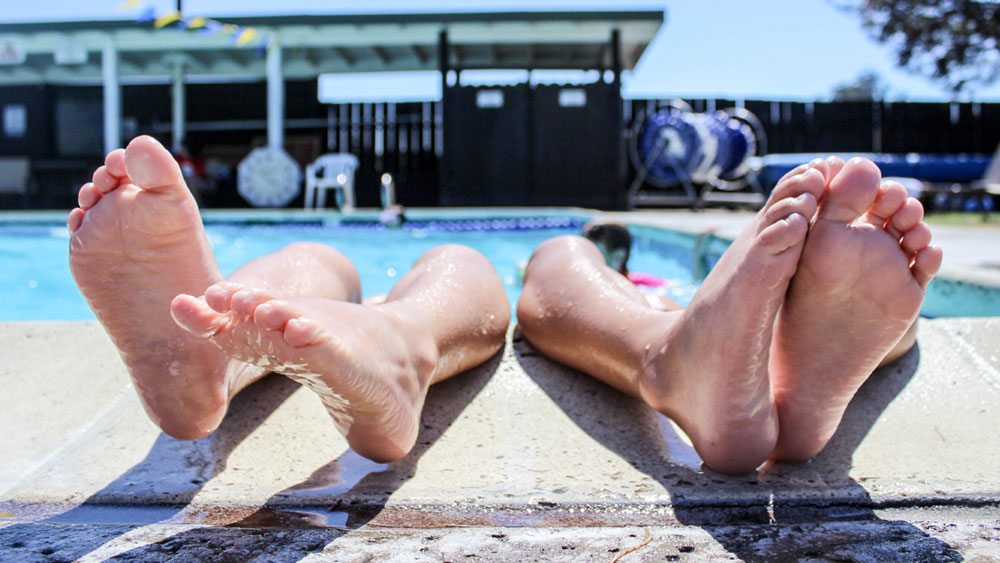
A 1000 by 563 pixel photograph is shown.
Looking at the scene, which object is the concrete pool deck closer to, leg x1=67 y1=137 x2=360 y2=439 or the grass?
leg x1=67 y1=137 x2=360 y2=439

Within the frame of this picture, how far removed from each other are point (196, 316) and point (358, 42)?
383 inches

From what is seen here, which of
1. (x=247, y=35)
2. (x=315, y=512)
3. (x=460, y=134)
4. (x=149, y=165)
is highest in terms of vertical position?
(x=247, y=35)

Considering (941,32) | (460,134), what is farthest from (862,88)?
(460,134)

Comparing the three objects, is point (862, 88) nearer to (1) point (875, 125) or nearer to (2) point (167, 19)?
(1) point (875, 125)

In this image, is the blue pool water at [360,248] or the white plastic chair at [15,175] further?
the white plastic chair at [15,175]

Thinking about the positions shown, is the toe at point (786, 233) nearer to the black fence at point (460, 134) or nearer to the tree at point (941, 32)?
the black fence at point (460, 134)

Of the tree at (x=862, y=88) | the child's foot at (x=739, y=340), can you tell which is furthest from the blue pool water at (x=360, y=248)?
the tree at (x=862, y=88)

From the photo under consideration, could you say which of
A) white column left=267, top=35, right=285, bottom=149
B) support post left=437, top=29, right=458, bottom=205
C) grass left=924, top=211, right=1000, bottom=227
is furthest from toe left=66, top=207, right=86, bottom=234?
white column left=267, top=35, right=285, bottom=149

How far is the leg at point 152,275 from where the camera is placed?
979 millimetres

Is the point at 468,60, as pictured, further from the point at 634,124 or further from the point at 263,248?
the point at 263,248

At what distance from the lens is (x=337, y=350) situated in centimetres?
82

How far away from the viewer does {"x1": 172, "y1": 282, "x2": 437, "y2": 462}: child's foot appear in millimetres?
769

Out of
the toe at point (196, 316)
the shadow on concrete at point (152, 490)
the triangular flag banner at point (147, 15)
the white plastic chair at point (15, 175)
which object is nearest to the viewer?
the toe at point (196, 316)

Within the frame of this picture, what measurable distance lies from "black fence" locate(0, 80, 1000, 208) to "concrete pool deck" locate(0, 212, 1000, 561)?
28.6 feet
